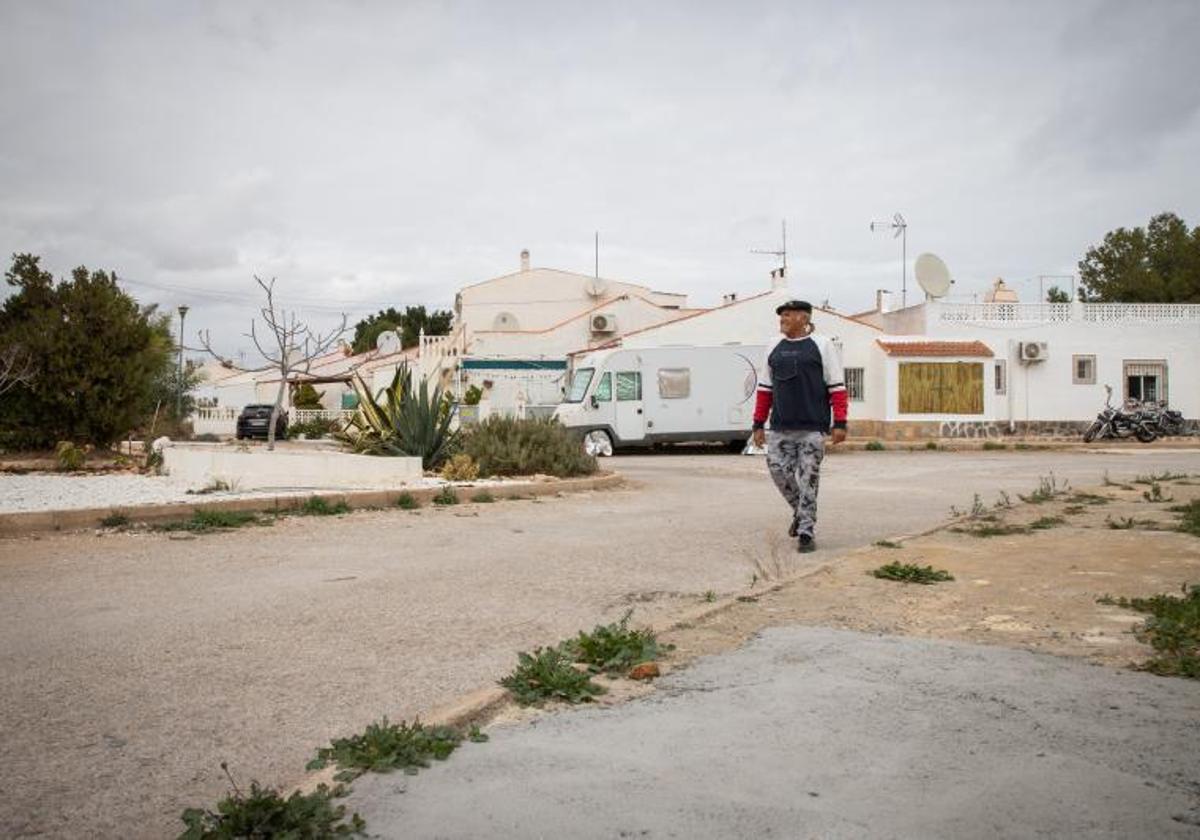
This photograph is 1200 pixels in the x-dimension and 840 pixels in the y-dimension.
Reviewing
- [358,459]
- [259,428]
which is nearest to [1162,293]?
[259,428]

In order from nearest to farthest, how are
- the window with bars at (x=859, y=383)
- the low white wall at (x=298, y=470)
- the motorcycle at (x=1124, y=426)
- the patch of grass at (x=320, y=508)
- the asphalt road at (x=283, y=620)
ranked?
the asphalt road at (x=283, y=620), the patch of grass at (x=320, y=508), the low white wall at (x=298, y=470), the motorcycle at (x=1124, y=426), the window with bars at (x=859, y=383)

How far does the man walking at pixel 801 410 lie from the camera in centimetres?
735

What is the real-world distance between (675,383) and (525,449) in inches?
386

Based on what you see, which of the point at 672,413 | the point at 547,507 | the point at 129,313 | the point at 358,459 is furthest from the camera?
the point at 672,413

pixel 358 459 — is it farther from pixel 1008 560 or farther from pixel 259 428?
pixel 259 428

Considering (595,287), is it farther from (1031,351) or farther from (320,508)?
(320,508)

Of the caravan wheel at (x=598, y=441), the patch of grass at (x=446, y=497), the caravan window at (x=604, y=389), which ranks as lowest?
the patch of grass at (x=446, y=497)

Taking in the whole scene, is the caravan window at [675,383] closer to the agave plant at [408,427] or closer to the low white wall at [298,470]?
the agave plant at [408,427]

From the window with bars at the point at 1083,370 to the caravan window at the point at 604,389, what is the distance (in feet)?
57.2

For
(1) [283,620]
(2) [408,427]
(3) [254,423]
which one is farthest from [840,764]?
(3) [254,423]

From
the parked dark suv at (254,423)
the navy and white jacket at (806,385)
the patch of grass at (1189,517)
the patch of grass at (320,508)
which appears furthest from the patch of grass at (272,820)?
the parked dark suv at (254,423)

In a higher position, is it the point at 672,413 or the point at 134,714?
the point at 672,413

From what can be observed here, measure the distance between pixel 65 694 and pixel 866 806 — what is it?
120 inches

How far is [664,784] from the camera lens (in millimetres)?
2525
